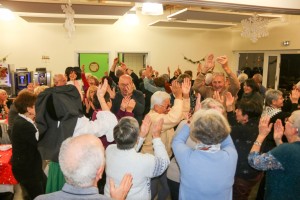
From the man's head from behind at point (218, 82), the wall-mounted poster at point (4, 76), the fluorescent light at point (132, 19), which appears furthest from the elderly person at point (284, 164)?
the fluorescent light at point (132, 19)

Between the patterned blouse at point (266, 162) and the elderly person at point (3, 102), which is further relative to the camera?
the elderly person at point (3, 102)

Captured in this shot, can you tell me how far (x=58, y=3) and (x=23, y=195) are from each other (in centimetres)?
299

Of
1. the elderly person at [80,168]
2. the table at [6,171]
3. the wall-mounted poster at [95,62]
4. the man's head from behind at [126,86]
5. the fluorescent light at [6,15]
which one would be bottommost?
the table at [6,171]

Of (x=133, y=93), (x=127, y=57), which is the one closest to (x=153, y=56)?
(x=127, y=57)

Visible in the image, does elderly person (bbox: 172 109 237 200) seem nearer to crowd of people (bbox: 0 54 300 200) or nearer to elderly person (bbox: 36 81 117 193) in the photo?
crowd of people (bbox: 0 54 300 200)

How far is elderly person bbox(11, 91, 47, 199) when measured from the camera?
8.02 feet

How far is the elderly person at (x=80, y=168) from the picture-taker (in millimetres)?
1285

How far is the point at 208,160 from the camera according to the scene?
5.69 feet

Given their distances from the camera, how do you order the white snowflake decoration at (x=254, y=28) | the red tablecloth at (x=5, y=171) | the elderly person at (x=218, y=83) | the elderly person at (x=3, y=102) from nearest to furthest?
the red tablecloth at (x=5, y=171) < the elderly person at (x=218, y=83) < the white snowflake decoration at (x=254, y=28) < the elderly person at (x=3, y=102)

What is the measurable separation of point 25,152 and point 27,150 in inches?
1.0

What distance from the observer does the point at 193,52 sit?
9023mm

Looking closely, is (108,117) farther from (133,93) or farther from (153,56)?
(153,56)

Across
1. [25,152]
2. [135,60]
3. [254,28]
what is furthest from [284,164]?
[135,60]

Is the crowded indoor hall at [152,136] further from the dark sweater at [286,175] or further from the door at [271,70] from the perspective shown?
the door at [271,70]
